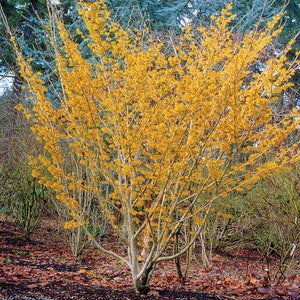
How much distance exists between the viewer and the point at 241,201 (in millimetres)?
7754

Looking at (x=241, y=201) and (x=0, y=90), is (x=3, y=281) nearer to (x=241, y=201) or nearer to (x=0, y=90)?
(x=241, y=201)

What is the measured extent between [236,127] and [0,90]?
1356cm

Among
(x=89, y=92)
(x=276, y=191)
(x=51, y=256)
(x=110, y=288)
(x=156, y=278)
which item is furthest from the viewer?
(x=51, y=256)

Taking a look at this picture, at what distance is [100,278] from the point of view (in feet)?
19.3

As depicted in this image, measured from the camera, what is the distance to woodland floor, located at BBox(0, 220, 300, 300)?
447 cm

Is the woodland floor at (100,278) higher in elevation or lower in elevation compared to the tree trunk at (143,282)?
lower

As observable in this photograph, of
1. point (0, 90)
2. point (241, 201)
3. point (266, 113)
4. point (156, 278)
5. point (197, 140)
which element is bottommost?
point (156, 278)

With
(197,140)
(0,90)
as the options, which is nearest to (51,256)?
(197,140)

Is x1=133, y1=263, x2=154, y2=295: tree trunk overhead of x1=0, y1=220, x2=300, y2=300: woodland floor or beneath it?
overhead

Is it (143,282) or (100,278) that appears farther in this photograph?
(100,278)

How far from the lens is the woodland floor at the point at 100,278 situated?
14.7 feet

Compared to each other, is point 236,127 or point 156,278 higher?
point 236,127

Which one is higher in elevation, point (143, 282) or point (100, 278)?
point (143, 282)

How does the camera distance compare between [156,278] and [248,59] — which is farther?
[156,278]
